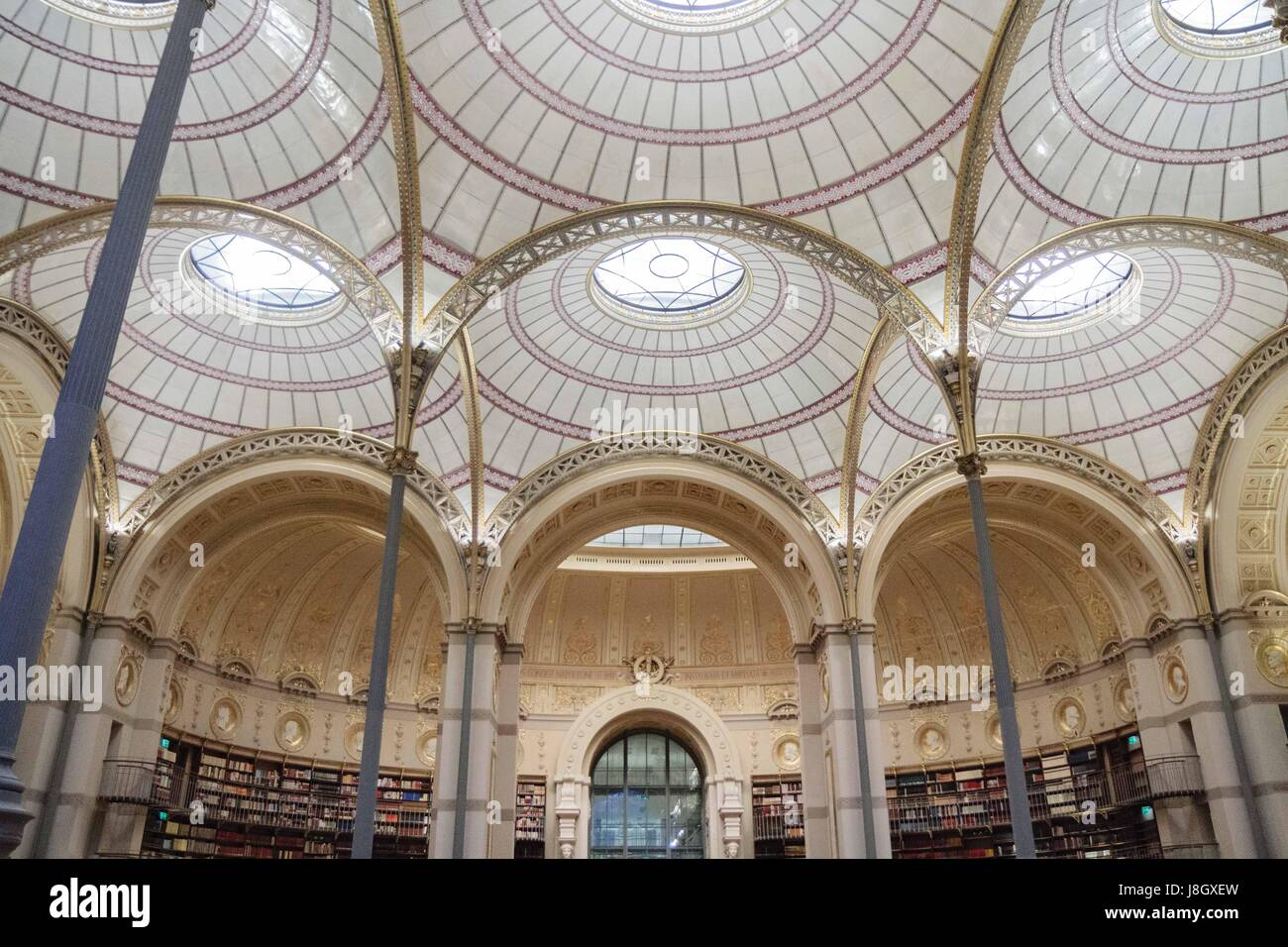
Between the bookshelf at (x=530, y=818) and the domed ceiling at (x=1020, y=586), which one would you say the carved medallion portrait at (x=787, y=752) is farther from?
the bookshelf at (x=530, y=818)

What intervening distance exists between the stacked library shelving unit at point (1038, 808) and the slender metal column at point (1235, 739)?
2635mm

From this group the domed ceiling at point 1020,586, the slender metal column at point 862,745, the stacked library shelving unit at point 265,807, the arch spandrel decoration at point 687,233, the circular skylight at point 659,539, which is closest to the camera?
the arch spandrel decoration at point 687,233

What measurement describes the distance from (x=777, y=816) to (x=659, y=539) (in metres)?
9.16

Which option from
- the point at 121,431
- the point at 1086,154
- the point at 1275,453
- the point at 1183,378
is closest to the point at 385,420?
the point at 121,431

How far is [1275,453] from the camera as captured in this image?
19562 millimetres

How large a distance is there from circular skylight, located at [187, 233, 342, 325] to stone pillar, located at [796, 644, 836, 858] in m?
14.3

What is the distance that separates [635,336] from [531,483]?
4.45m

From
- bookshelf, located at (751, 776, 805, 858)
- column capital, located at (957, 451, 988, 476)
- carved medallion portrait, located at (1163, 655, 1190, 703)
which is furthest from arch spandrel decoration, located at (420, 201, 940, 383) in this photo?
bookshelf, located at (751, 776, 805, 858)

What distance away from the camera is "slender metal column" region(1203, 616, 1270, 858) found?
17.8m

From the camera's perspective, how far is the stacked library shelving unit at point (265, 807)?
2111cm

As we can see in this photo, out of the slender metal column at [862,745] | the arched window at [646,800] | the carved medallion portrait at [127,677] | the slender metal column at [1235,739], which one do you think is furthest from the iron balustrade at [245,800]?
the slender metal column at [1235,739]
